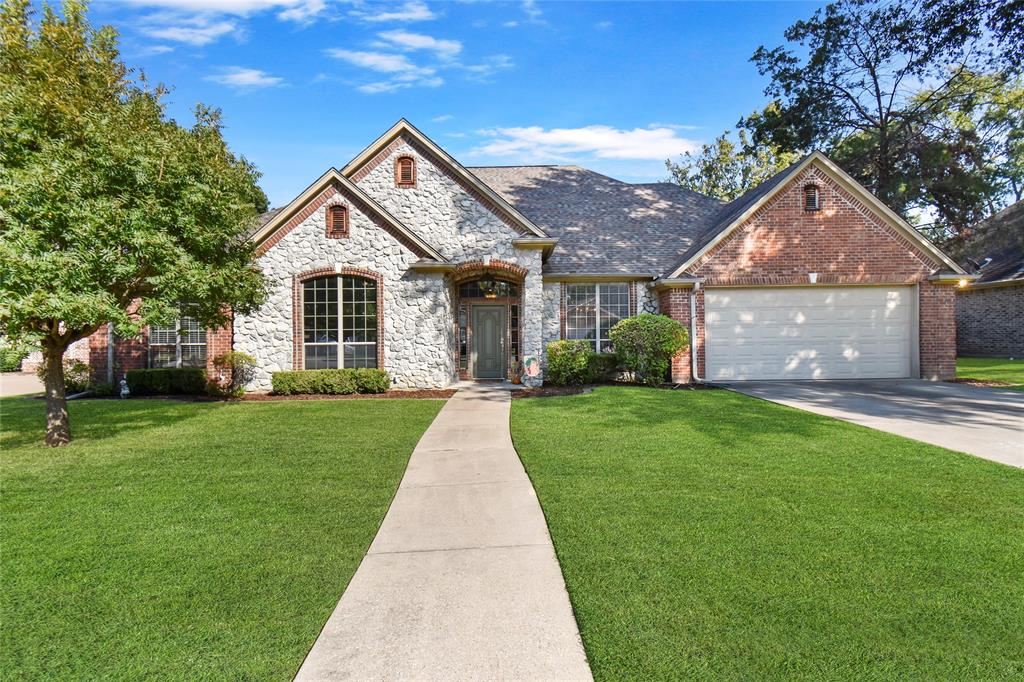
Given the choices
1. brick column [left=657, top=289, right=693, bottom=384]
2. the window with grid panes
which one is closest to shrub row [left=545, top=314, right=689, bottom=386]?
Answer: brick column [left=657, top=289, right=693, bottom=384]

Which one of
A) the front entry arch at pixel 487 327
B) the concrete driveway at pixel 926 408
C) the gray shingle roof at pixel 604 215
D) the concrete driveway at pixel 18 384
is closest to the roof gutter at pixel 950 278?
the concrete driveway at pixel 926 408

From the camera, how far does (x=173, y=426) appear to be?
9.77 m

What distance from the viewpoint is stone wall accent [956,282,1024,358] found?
2227cm

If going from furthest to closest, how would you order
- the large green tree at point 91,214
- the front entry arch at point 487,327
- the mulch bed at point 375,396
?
the front entry arch at point 487,327 < the mulch bed at point 375,396 < the large green tree at point 91,214

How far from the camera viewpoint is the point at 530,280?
14531 mm

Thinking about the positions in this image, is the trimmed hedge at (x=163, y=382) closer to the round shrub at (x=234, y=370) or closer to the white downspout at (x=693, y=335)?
→ the round shrub at (x=234, y=370)

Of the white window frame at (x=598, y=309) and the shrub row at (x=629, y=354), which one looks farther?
the white window frame at (x=598, y=309)

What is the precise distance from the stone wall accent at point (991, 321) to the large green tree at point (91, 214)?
28000 millimetres

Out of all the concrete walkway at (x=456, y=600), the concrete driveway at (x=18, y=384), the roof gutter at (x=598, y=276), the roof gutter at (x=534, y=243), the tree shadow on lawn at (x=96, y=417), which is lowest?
the concrete walkway at (x=456, y=600)

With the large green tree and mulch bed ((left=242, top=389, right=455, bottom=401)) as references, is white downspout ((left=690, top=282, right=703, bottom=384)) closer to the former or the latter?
mulch bed ((left=242, top=389, right=455, bottom=401))

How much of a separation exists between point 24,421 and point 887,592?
13605 millimetres

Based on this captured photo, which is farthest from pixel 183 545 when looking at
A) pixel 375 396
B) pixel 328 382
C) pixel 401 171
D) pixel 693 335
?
pixel 693 335

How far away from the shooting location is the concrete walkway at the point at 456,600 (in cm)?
276

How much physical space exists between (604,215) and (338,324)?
9761mm
